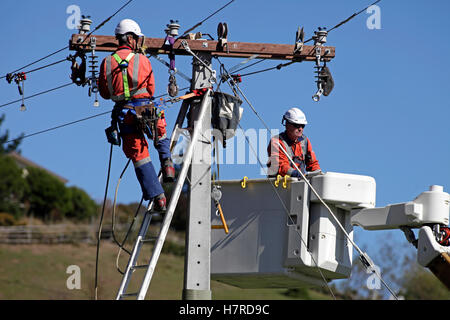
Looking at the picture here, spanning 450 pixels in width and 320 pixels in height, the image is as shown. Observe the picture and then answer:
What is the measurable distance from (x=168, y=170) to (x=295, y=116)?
249cm

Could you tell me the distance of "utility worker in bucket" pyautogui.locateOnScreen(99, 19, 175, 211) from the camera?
1116 centimetres

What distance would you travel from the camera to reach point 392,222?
440 inches

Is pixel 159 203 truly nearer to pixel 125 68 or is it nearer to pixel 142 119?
pixel 142 119

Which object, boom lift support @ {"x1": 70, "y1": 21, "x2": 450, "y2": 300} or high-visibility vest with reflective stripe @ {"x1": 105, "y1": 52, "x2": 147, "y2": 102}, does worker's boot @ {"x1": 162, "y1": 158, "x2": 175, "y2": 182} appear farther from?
high-visibility vest with reflective stripe @ {"x1": 105, "y1": 52, "x2": 147, "y2": 102}

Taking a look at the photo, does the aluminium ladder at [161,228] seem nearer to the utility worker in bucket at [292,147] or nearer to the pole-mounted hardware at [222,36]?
the pole-mounted hardware at [222,36]

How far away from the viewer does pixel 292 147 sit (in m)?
13.3

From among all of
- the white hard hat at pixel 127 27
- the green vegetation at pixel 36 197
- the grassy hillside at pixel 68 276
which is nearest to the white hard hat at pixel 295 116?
the white hard hat at pixel 127 27

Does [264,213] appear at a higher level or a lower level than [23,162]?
lower

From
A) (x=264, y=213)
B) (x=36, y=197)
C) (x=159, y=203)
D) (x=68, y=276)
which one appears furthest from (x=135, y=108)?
(x=36, y=197)

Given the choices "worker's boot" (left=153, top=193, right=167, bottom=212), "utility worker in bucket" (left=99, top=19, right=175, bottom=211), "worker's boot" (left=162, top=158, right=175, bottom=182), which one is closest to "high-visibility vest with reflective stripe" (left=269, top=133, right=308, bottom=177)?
"worker's boot" (left=162, top=158, right=175, bottom=182)

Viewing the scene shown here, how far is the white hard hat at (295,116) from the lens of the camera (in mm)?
13180

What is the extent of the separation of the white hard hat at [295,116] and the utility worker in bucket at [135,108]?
235 cm
